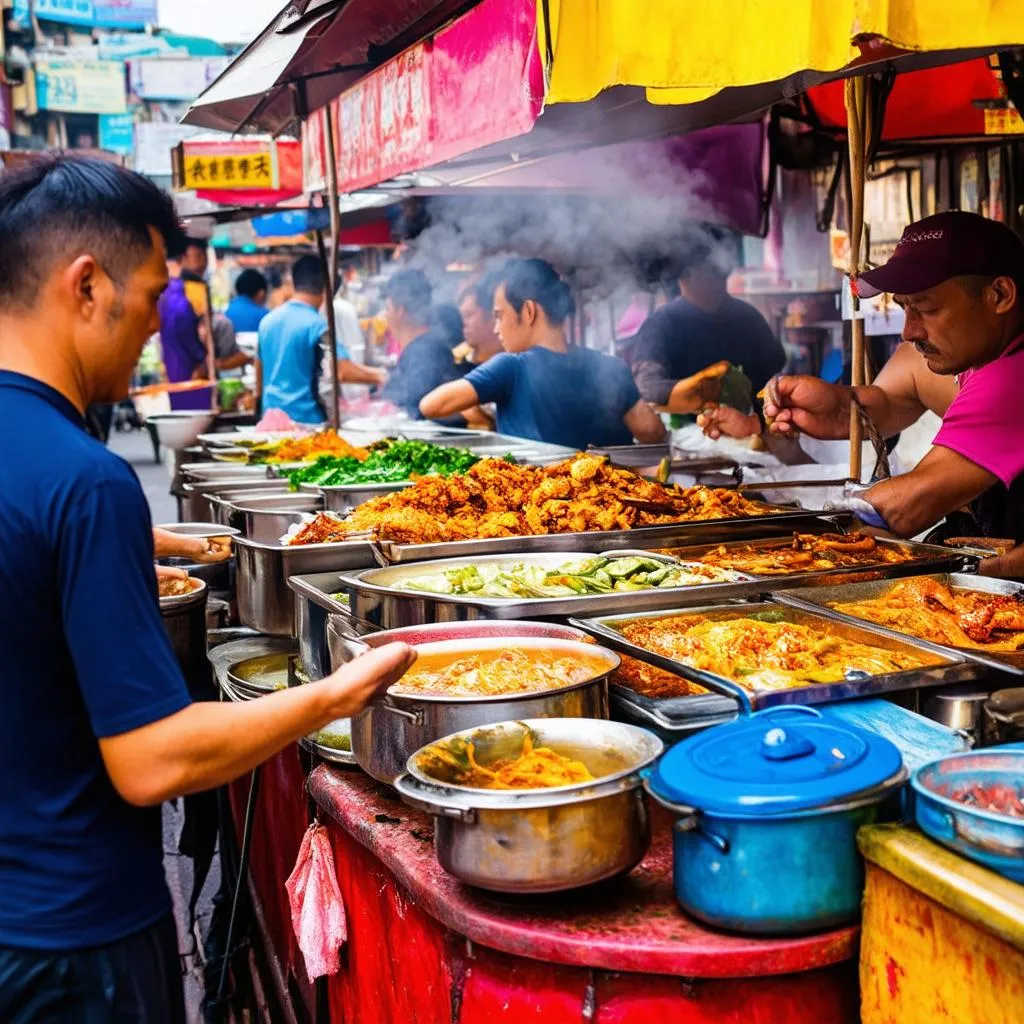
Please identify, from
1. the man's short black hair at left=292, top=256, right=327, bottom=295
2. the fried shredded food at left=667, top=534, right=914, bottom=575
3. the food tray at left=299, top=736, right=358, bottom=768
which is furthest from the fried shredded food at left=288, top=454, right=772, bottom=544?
the man's short black hair at left=292, top=256, right=327, bottom=295

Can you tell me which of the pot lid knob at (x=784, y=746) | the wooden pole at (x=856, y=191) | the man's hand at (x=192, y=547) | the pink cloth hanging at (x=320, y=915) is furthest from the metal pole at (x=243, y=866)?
the wooden pole at (x=856, y=191)

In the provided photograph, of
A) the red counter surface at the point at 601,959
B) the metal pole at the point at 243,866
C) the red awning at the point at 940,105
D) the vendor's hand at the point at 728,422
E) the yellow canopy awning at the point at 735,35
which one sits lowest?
the metal pole at the point at 243,866

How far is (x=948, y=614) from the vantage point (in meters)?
2.89

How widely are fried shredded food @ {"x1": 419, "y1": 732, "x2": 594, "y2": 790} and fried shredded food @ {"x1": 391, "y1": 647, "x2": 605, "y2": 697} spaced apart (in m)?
0.20

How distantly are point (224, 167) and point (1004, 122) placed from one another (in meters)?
5.51

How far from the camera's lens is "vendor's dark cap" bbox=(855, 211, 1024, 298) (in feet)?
12.8

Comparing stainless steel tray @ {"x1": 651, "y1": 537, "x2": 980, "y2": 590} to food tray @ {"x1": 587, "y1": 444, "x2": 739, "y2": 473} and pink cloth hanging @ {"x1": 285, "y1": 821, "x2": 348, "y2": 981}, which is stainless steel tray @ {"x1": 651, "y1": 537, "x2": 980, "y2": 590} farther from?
food tray @ {"x1": 587, "y1": 444, "x2": 739, "y2": 473}

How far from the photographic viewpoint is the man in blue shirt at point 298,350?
31.4 ft

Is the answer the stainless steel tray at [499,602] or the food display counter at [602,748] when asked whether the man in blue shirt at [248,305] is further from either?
the stainless steel tray at [499,602]

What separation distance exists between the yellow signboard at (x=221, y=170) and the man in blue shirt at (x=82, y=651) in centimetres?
721

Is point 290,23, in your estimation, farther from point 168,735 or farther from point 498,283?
point 168,735

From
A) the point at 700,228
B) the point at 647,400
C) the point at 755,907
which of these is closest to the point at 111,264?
the point at 755,907

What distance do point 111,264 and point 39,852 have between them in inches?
36.6

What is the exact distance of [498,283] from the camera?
6531 mm
